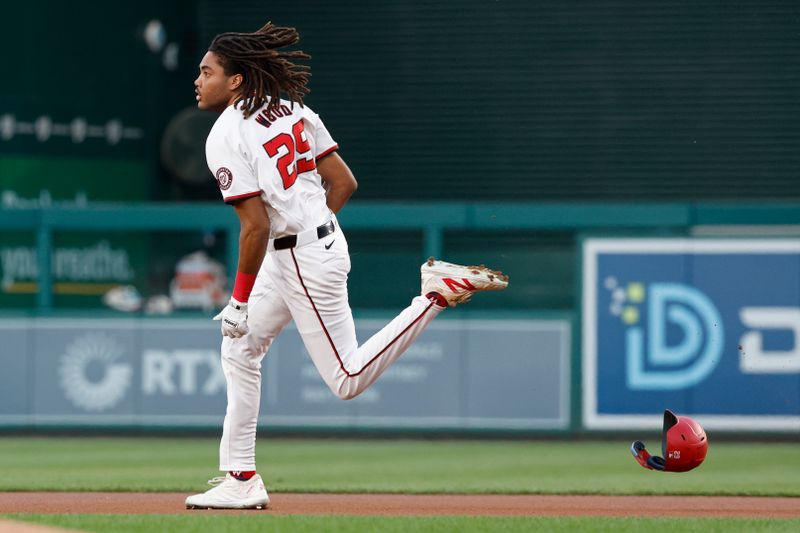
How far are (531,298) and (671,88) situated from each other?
5489mm

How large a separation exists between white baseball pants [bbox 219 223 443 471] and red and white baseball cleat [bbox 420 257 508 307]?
0.09m

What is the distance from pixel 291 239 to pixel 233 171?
1.29 feet

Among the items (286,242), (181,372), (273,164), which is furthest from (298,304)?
(181,372)

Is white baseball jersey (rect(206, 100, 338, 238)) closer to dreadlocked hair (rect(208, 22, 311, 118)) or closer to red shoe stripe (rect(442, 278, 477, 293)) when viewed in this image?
dreadlocked hair (rect(208, 22, 311, 118))

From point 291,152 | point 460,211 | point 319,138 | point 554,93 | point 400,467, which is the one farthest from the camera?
point 554,93

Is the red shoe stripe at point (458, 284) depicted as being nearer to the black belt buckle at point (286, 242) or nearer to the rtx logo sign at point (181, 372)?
the black belt buckle at point (286, 242)

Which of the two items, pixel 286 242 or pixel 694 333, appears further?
pixel 694 333

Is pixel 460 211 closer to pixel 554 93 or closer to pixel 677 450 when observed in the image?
pixel 554 93

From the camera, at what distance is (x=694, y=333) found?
1122 cm

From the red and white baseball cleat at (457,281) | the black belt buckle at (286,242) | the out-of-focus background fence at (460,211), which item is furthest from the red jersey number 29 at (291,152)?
the out-of-focus background fence at (460,211)

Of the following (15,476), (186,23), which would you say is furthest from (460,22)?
(15,476)

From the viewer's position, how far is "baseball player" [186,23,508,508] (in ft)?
20.5

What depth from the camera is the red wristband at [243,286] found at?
6.10 m

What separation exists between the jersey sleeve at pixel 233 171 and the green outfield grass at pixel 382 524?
50.8 inches
